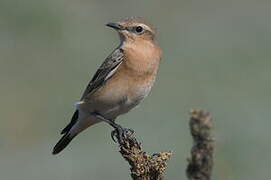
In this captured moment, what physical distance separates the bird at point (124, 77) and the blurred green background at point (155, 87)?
1.05m

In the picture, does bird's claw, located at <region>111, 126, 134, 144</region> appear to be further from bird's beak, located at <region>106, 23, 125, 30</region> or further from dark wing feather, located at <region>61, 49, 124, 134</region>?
bird's beak, located at <region>106, 23, 125, 30</region>

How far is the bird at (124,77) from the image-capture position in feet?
36.1

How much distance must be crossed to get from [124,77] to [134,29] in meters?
0.60

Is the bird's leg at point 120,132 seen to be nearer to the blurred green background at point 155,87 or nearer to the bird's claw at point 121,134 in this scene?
the bird's claw at point 121,134

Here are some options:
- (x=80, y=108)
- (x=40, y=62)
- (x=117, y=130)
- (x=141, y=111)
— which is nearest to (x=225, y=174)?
(x=117, y=130)

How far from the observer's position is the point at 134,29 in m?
11.4

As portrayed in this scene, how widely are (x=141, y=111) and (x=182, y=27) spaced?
9.48 metres

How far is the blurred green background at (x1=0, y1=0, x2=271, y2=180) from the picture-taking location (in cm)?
1556

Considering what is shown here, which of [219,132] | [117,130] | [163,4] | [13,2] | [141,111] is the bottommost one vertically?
[117,130]

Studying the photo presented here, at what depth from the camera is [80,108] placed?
37.7 ft

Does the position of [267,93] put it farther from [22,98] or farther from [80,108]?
[80,108]

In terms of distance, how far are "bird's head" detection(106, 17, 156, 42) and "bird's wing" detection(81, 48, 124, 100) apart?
0.18 m

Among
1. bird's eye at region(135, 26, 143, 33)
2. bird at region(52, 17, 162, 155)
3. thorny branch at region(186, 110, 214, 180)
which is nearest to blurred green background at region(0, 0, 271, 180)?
thorny branch at region(186, 110, 214, 180)

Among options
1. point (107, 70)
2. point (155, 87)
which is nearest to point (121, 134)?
point (107, 70)
